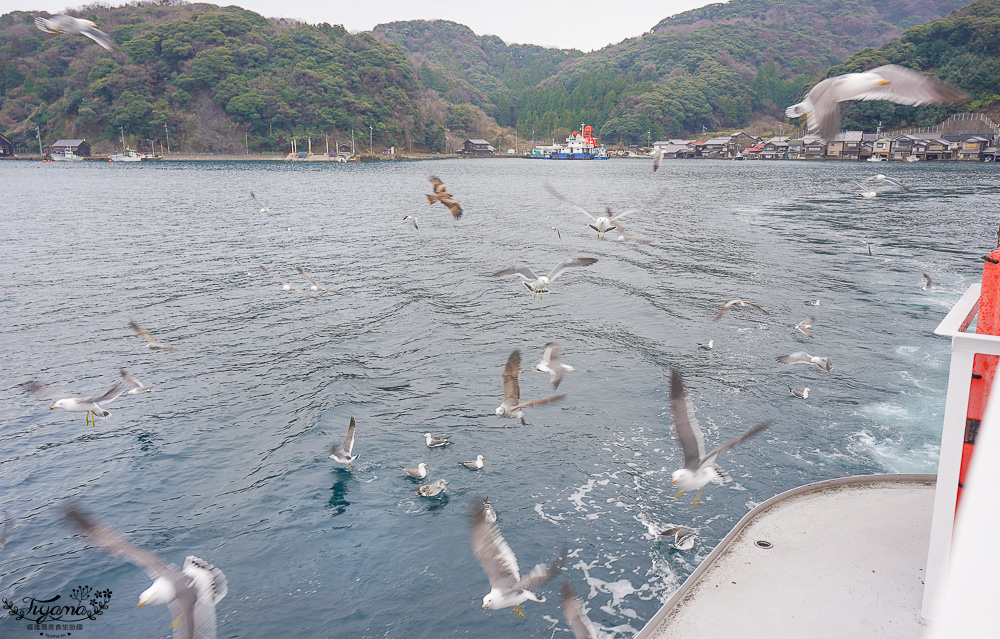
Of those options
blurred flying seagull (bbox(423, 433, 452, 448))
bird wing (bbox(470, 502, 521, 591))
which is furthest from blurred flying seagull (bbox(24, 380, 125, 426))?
bird wing (bbox(470, 502, 521, 591))

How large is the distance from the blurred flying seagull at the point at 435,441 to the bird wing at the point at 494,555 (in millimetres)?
5473

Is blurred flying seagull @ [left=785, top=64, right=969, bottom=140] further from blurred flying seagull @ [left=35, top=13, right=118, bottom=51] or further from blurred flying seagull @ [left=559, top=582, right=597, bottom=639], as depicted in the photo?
blurred flying seagull @ [left=35, top=13, right=118, bottom=51]

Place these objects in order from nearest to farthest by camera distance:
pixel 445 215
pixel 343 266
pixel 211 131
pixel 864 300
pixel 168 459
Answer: pixel 168 459
pixel 864 300
pixel 343 266
pixel 445 215
pixel 211 131

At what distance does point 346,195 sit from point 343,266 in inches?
1572

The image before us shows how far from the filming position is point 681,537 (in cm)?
1112

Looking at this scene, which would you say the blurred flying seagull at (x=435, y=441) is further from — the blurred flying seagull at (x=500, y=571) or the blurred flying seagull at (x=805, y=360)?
the blurred flying seagull at (x=805, y=360)

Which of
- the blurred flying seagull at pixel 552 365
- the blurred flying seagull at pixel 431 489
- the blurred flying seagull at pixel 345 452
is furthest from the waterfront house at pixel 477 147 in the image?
the blurred flying seagull at pixel 431 489

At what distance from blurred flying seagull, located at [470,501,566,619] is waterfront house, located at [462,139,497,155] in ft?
610

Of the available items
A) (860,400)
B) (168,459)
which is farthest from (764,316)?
(168,459)

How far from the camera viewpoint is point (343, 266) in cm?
3384

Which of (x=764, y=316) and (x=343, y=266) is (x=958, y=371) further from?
(x=343, y=266)

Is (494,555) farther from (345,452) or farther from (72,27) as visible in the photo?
(72,27)

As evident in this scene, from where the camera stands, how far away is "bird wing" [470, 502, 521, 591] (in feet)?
27.2

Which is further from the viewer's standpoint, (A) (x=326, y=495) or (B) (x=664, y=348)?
(B) (x=664, y=348)
